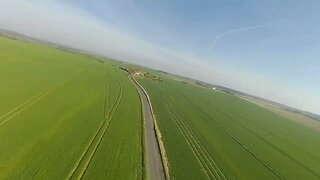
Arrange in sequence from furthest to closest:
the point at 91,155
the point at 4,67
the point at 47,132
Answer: the point at 4,67 < the point at 47,132 < the point at 91,155

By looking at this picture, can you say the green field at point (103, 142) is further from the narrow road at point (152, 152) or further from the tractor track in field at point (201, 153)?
the narrow road at point (152, 152)

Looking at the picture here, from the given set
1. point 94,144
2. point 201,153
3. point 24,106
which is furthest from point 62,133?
point 201,153

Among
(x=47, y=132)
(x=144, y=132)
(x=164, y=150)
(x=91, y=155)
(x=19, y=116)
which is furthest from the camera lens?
(x=144, y=132)

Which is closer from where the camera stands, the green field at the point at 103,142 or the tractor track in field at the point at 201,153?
the green field at the point at 103,142

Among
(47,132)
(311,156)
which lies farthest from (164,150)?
(311,156)

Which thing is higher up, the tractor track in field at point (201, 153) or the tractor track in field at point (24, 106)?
the tractor track in field at point (24, 106)

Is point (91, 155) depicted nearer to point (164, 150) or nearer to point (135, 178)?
point (135, 178)

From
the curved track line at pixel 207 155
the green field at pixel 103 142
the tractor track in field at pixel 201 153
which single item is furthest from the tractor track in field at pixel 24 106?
the curved track line at pixel 207 155
